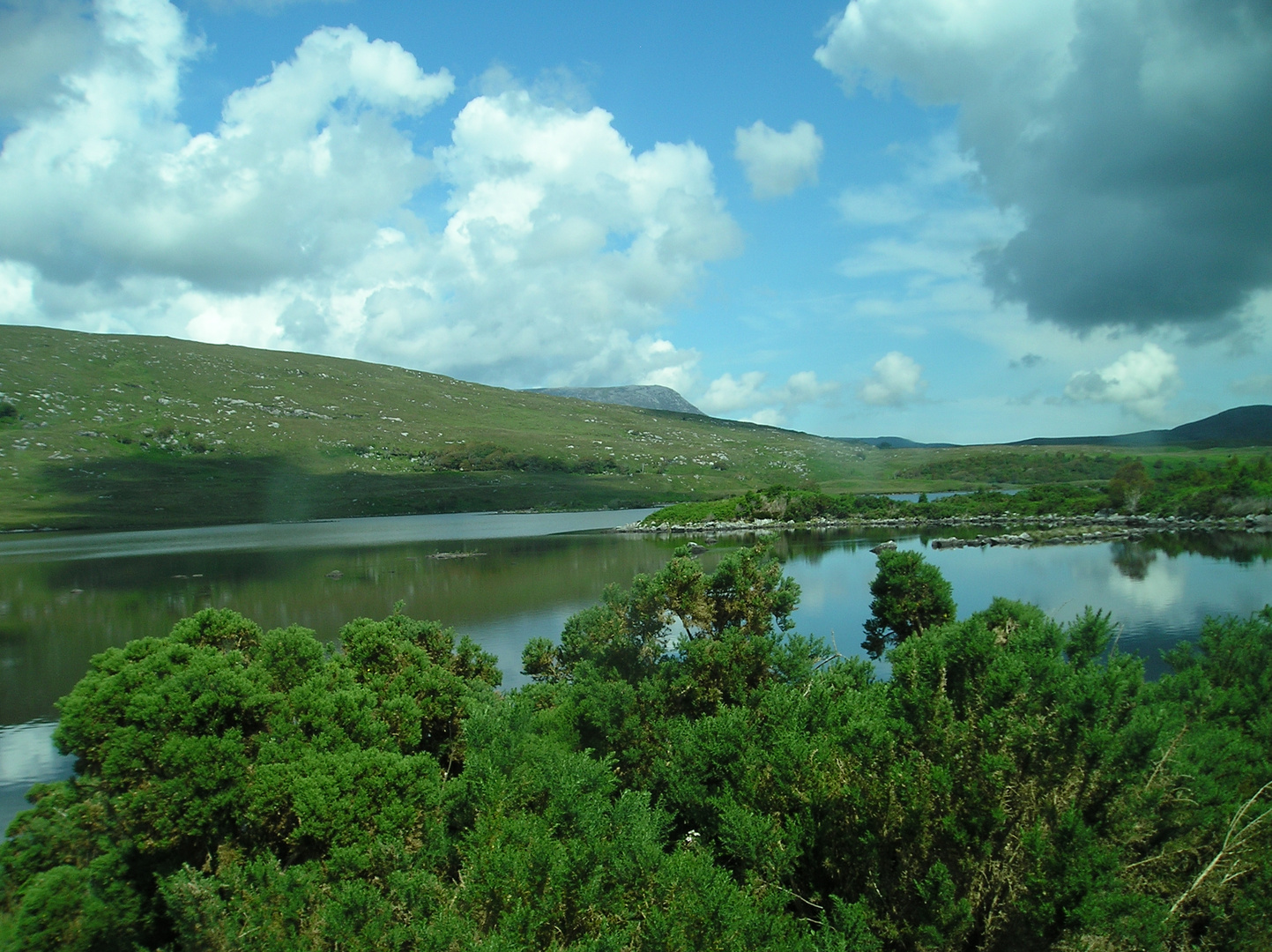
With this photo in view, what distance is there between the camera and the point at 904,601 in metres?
25.8

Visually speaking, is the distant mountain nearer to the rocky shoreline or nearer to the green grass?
the green grass

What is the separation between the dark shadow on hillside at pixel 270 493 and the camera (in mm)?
101562

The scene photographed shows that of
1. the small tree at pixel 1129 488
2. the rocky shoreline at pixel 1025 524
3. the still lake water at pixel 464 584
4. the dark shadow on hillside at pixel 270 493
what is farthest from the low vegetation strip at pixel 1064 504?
the dark shadow on hillside at pixel 270 493

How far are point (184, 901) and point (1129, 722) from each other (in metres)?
11.2

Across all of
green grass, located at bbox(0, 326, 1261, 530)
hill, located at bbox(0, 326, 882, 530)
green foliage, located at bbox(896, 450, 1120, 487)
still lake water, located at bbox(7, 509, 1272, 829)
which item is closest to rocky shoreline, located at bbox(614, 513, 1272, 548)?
still lake water, located at bbox(7, 509, 1272, 829)

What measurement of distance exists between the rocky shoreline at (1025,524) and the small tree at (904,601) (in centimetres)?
4092

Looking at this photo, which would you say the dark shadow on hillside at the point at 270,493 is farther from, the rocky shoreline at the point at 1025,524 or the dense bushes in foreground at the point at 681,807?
the dense bushes in foreground at the point at 681,807

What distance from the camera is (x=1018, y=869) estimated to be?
7621 mm

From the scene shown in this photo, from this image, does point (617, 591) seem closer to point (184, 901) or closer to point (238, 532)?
point (184, 901)

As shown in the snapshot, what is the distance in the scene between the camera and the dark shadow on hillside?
102 metres

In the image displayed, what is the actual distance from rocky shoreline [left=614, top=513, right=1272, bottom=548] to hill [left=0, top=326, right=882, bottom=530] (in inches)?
1589

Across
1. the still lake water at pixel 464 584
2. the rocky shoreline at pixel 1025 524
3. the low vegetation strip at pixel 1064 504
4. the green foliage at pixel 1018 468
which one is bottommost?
the still lake water at pixel 464 584

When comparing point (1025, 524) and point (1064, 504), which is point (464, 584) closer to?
point (1025, 524)

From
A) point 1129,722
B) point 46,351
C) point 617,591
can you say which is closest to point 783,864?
point 1129,722
